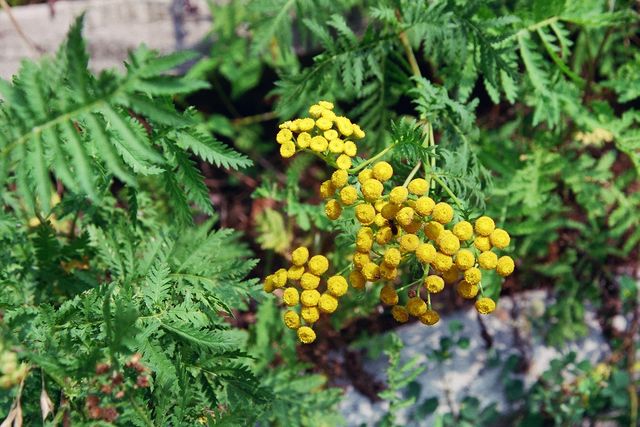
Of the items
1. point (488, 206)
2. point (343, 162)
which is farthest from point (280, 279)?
point (488, 206)

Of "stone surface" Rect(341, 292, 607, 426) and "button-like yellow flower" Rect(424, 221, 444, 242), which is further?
"stone surface" Rect(341, 292, 607, 426)

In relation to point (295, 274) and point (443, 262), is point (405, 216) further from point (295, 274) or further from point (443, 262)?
point (295, 274)

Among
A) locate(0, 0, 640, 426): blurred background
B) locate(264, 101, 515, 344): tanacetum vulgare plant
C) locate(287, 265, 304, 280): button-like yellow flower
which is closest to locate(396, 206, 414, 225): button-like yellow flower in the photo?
locate(264, 101, 515, 344): tanacetum vulgare plant

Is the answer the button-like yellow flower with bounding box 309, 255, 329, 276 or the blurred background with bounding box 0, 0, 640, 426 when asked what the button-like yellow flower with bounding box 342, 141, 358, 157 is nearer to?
the button-like yellow flower with bounding box 309, 255, 329, 276

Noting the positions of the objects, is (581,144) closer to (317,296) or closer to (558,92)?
(558,92)

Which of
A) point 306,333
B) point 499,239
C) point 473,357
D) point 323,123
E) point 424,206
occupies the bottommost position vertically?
point 473,357

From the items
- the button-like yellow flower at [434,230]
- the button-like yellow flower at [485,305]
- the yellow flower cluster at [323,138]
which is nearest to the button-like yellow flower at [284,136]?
the yellow flower cluster at [323,138]

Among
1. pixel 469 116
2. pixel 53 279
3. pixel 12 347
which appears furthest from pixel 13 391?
pixel 469 116
